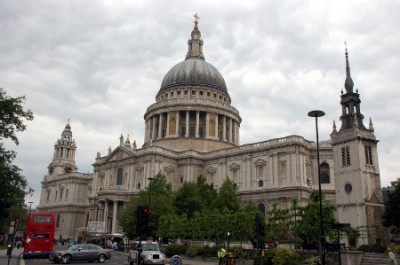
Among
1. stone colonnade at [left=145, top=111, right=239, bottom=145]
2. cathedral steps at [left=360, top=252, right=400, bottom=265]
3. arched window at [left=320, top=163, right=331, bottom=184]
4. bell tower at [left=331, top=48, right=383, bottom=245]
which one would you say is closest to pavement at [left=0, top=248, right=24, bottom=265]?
cathedral steps at [left=360, top=252, right=400, bottom=265]

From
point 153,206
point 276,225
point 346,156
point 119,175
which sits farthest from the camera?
point 119,175

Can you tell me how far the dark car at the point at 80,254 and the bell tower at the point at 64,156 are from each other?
80.5 meters

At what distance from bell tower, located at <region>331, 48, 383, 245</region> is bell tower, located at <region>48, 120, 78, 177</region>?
82385 mm

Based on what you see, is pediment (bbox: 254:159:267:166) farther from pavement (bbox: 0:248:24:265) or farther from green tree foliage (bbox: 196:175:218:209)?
pavement (bbox: 0:248:24:265)

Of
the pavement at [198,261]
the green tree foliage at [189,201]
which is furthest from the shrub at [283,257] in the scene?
the green tree foliage at [189,201]

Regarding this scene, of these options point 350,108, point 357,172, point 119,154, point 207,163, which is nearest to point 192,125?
point 207,163

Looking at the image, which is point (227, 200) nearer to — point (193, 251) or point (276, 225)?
point (276, 225)

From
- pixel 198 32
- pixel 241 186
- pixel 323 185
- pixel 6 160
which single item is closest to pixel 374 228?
pixel 323 185

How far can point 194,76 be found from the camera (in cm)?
9200

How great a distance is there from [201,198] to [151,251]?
1125 inches

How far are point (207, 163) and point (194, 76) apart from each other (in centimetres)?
2462

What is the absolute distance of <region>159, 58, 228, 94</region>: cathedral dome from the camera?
91.4 metres

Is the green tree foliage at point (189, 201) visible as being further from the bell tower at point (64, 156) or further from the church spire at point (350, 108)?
the bell tower at point (64, 156)

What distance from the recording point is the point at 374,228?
40625 millimetres
